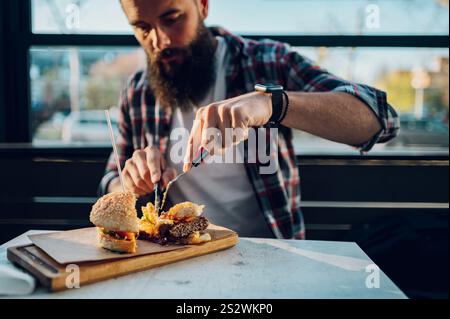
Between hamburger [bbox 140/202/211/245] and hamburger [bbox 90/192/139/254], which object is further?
hamburger [bbox 140/202/211/245]

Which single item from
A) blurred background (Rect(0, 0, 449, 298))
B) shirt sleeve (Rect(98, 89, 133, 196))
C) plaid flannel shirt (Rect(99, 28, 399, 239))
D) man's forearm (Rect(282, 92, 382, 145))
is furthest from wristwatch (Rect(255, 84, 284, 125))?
blurred background (Rect(0, 0, 449, 298))

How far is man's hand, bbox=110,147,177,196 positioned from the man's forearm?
1.49ft

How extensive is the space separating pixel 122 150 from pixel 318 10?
1.34 m

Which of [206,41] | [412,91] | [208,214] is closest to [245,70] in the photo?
[206,41]

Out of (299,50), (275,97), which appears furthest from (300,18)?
(275,97)

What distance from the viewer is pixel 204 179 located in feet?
7.00

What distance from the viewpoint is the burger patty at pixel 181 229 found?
1.40 meters

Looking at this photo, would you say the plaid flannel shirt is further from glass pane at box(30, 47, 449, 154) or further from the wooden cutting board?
the wooden cutting board

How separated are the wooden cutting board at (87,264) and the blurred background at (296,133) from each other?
4.84 feet

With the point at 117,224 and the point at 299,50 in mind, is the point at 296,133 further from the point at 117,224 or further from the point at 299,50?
the point at 117,224

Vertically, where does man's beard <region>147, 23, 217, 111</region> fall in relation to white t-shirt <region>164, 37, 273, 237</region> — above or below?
above

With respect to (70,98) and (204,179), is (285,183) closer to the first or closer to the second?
(204,179)

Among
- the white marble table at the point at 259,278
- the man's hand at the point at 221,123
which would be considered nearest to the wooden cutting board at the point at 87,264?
the white marble table at the point at 259,278

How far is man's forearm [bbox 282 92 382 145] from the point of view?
172 centimetres
